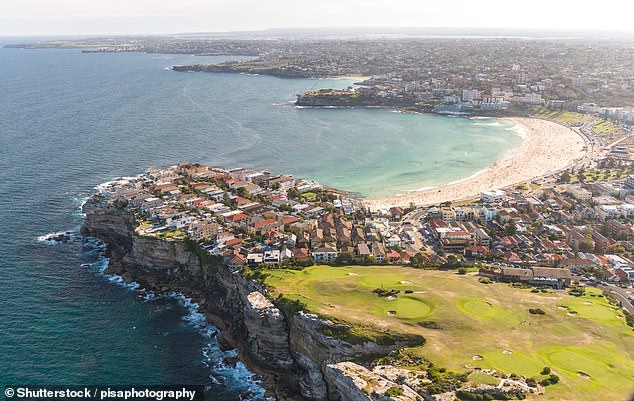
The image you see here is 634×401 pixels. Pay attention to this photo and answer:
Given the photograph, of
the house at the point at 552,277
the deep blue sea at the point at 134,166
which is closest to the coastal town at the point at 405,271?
the house at the point at 552,277

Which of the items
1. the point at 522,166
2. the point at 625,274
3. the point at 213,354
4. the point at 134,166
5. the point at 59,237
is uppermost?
the point at 134,166

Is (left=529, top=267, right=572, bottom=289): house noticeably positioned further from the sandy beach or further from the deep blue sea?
the deep blue sea

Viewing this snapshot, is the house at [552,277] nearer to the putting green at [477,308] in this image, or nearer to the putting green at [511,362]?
the putting green at [477,308]

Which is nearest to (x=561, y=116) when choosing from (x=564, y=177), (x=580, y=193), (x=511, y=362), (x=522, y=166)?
(x=522, y=166)

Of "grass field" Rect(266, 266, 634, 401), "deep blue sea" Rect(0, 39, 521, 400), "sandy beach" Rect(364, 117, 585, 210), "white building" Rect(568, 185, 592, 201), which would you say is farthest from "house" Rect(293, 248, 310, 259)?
"white building" Rect(568, 185, 592, 201)

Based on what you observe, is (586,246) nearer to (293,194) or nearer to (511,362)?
(511,362)

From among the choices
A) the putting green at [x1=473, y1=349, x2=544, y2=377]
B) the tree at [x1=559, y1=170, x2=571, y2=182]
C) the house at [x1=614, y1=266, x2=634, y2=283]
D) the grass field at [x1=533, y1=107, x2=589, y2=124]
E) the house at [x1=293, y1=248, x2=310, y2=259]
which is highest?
the grass field at [x1=533, y1=107, x2=589, y2=124]
